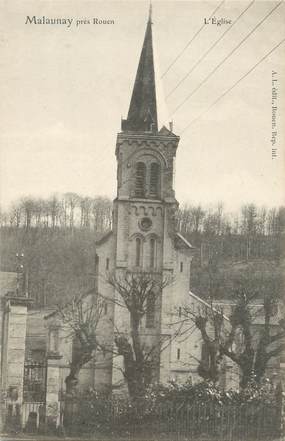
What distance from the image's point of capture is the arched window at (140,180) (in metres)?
32.2

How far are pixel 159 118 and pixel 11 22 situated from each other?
15.9 m

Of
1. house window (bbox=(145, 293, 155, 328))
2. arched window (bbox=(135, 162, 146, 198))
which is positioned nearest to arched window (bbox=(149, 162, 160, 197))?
arched window (bbox=(135, 162, 146, 198))

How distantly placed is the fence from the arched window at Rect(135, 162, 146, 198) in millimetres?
16937

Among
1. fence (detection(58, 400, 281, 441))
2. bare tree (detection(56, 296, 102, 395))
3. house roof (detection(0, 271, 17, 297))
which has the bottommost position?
fence (detection(58, 400, 281, 441))

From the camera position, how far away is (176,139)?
31953 millimetres

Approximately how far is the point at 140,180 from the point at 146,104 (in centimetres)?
387

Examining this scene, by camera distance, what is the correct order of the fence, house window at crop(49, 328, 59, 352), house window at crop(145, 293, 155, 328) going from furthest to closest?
house window at crop(145, 293, 155, 328) → house window at crop(49, 328, 59, 352) → the fence

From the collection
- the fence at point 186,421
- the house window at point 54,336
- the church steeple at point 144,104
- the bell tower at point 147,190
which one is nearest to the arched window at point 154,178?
the bell tower at point 147,190

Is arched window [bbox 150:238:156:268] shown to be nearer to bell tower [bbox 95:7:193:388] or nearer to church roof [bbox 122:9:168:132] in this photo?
bell tower [bbox 95:7:193:388]

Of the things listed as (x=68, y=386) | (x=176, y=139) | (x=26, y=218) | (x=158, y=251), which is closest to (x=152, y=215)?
(x=158, y=251)

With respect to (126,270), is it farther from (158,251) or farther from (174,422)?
(174,422)

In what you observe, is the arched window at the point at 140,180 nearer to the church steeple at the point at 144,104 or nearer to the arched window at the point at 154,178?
the arched window at the point at 154,178

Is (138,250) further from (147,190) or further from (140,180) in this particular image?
(140,180)

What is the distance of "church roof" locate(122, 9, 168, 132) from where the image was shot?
32062mm
